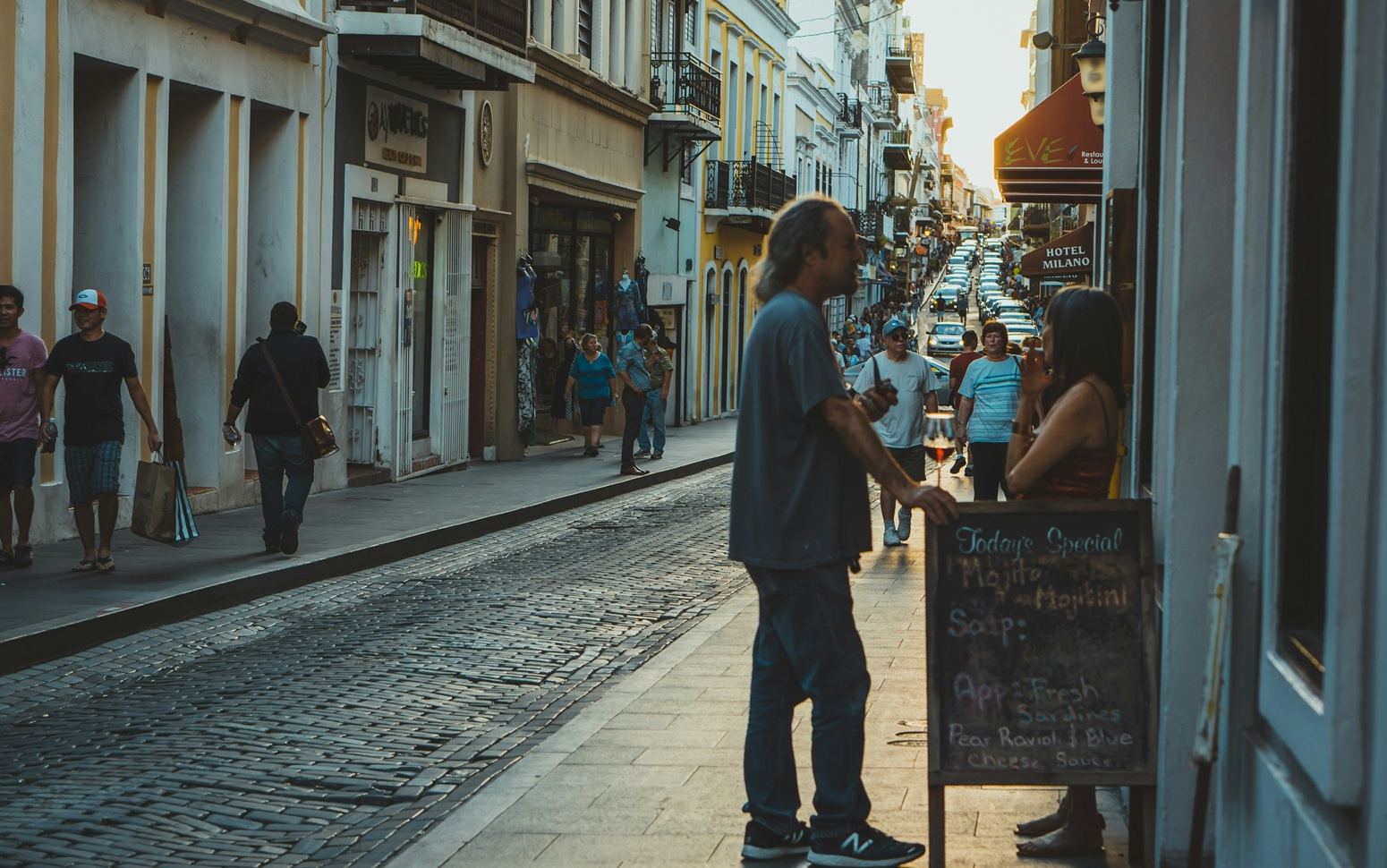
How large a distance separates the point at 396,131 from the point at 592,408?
5.45 meters

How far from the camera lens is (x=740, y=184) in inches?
1469

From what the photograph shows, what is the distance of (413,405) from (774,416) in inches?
626

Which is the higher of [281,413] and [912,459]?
[281,413]

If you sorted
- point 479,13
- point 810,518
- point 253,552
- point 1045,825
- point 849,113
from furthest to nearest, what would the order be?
point 849,113 < point 479,13 < point 253,552 < point 1045,825 < point 810,518

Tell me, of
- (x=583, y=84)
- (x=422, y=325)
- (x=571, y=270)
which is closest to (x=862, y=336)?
(x=571, y=270)

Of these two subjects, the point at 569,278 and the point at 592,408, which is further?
the point at 569,278

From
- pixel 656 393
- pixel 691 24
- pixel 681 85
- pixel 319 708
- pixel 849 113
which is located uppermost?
pixel 849 113

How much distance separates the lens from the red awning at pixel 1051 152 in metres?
15.4

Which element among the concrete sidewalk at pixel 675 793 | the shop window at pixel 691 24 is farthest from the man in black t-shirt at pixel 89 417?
the shop window at pixel 691 24

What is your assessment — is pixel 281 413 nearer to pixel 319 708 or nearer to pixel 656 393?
pixel 319 708

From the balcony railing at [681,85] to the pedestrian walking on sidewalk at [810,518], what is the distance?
2607 cm

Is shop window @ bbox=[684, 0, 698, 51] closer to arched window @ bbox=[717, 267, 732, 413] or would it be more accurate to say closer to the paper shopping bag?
arched window @ bbox=[717, 267, 732, 413]

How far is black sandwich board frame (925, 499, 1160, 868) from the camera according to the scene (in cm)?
482

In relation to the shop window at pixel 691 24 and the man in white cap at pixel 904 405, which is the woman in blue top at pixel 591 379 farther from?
the shop window at pixel 691 24
